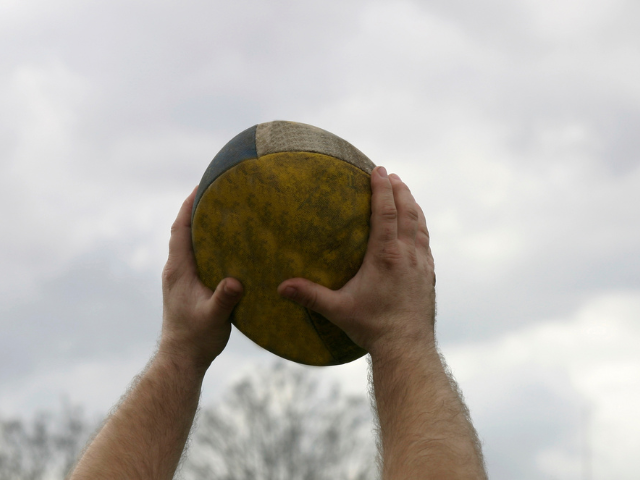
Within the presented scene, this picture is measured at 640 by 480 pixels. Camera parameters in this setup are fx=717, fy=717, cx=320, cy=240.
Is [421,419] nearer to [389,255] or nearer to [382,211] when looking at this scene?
[389,255]

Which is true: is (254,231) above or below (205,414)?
below

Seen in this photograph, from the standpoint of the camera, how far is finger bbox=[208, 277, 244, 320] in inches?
129

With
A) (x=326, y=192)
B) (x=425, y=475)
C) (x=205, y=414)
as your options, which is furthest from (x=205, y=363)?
(x=205, y=414)

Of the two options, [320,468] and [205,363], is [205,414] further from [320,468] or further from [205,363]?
[205,363]

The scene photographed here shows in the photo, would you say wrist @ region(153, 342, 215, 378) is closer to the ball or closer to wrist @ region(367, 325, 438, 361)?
the ball

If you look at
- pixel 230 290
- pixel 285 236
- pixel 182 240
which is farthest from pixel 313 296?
pixel 182 240

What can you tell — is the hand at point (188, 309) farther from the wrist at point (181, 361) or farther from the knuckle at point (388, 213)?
the knuckle at point (388, 213)

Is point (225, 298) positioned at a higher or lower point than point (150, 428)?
higher

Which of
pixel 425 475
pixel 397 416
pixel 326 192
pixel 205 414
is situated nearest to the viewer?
pixel 425 475

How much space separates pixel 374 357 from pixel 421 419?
1.43 ft

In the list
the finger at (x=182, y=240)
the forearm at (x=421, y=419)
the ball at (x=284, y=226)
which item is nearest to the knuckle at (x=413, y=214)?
the ball at (x=284, y=226)

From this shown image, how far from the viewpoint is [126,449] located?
3045mm

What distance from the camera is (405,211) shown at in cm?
330

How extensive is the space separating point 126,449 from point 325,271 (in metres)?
1.14
